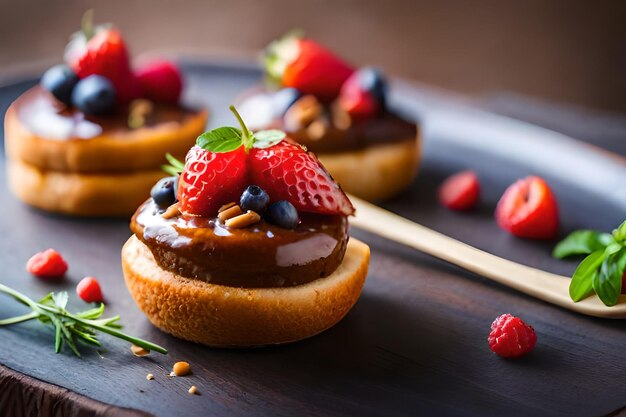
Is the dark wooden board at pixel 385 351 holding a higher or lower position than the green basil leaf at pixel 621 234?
lower

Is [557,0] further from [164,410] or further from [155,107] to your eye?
[164,410]

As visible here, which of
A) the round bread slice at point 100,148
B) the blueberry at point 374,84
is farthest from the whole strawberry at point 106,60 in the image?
the blueberry at point 374,84

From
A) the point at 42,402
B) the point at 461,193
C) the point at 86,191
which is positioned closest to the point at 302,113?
the point at 461,193

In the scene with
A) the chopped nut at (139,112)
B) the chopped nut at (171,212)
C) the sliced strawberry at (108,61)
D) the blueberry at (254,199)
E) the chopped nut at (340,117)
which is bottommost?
the chopped nut at (340,117)

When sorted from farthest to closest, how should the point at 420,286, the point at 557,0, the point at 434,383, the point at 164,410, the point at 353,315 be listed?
1. the point at 557,0
2. the point at 420,286
3. the point at 353,315
4. the point at 434,383
5. the point at 164,410

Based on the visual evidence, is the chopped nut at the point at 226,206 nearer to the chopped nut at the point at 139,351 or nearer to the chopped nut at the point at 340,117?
the chopped nut at the point at 139,351

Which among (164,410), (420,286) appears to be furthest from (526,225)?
(164,410)
